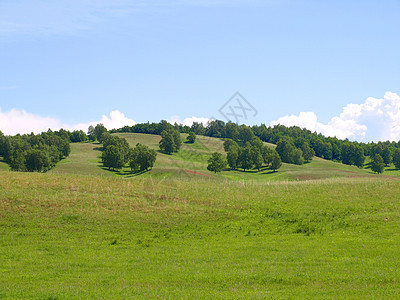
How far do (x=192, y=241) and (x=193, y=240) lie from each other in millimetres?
303

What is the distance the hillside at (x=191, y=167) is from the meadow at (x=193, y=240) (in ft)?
136

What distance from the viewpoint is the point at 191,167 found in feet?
357

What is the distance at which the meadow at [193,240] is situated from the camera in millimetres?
13188

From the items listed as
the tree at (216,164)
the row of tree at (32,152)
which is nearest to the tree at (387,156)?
the tree at (216,164)

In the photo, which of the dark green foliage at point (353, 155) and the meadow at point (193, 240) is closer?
the meadow at point (193, 240)

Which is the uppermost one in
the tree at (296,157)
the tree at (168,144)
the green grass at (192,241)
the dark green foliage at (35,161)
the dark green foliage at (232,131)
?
the dark green foliage at (232,131)

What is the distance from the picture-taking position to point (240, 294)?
12.1 m

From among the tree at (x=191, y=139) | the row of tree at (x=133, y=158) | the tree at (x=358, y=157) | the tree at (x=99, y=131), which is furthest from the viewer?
the tree at (x=191, y=139)

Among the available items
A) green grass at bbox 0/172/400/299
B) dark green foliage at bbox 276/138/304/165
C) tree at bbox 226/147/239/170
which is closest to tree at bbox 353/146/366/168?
dark green foliage at bbox 276/138/304/165

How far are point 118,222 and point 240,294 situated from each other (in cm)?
1661

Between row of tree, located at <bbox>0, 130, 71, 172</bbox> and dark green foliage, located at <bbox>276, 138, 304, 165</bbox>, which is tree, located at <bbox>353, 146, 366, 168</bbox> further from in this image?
row of tree, located at <bbox>0, 130, 71, 172</bbox>

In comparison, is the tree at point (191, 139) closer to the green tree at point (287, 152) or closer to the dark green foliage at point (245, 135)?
the dark green foliage at point (245, 135)

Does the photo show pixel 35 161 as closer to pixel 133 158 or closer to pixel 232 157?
pixel 133 158

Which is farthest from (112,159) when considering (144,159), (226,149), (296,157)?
(296,157)
